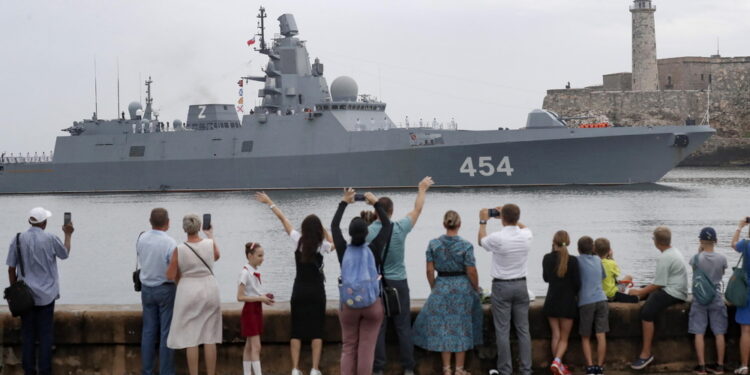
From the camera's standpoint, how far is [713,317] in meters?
5.35

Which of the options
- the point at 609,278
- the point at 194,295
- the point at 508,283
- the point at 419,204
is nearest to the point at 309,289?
the point at 194,295

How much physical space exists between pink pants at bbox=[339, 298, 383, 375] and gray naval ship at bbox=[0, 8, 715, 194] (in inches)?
1144

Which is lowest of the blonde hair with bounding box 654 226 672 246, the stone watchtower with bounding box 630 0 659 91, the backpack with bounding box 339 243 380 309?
the backpack with bounding box 339 243 380 309

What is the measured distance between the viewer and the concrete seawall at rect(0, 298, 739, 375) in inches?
217

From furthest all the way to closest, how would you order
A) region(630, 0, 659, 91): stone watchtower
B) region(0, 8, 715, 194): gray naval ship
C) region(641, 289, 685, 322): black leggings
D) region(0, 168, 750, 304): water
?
region(630, 0, 659, 91): stone watchtower < region(0, 8, 715, 194): gray naval ship < region(0, 168, 750, 304): water < region(641, 289, 685, 322): black leggings

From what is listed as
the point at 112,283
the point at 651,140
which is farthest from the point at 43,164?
the point at 112,283

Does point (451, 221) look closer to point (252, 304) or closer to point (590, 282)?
point (590, 282)

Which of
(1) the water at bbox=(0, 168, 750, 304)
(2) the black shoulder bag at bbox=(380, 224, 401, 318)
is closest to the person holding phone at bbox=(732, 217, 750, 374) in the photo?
(2) the black shoulder bag at bbox=(380, 224, 401, 318)

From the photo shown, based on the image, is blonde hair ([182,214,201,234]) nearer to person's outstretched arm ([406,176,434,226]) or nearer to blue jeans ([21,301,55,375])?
blue jeans ([21,301,55,375])

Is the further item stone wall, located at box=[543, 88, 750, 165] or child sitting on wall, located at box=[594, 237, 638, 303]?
stone wall, located at box=[543, 88, 750, 165]

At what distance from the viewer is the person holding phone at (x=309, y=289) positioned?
16.2ft

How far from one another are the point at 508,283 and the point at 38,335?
8.55 feet

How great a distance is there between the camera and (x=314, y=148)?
1401 inches

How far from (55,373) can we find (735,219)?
19.8m
